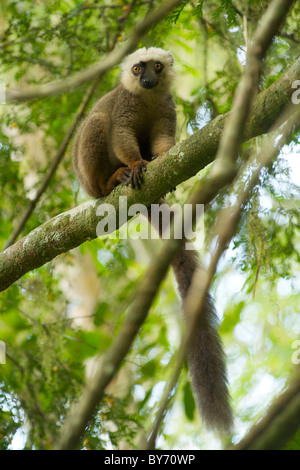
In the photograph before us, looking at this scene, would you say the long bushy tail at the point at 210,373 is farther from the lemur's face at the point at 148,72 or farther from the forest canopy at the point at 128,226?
the lemur's face at the point at 148,72

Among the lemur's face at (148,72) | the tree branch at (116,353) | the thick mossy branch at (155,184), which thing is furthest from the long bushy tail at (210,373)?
the lemur's face at (148,72)

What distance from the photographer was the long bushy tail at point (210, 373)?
3273 mm

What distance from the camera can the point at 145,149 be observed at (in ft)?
17.2

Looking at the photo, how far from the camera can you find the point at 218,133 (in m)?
3.24

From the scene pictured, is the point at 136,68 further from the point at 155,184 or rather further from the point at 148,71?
the point at 155,184

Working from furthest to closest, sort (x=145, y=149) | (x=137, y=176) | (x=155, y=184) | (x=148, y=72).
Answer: (x=148, y=72)
(x=145, y=149)
(x=137, y=176)
(x=155, y=184)

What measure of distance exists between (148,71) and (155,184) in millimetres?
2227

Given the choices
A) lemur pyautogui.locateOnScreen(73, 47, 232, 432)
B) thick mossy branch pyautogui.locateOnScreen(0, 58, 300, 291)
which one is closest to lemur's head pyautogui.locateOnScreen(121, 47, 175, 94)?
lemur pyautogui.locateOnScreen(73, 47, 232, 432)

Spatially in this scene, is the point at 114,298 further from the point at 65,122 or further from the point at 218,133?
the point at 218,133

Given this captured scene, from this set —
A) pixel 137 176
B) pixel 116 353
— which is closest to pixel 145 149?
pixel 137 176

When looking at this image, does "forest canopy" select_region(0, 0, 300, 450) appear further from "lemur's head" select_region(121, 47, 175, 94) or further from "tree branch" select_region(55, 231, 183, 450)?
"tree branch" select_region(55, 231, 183, 450)

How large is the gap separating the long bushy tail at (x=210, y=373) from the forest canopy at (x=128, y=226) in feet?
0.55
